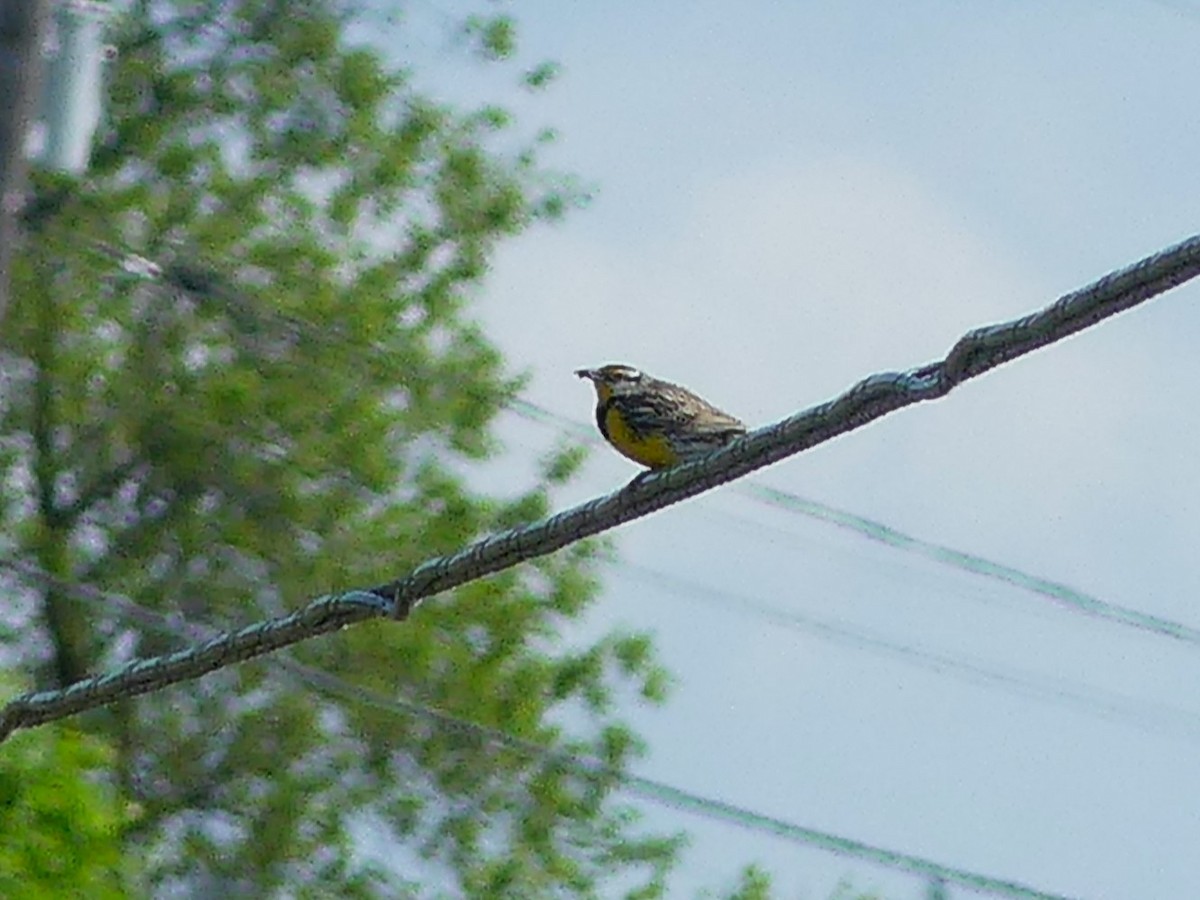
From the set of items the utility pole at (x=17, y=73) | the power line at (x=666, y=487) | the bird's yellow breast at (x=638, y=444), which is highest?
the bird's yellow breast at (x=638, y=444)

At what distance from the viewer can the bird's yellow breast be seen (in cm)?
746

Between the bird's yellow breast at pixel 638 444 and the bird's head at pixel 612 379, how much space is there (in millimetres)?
170

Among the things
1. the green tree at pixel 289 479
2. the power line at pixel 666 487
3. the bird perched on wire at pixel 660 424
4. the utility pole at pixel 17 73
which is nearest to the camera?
the utility pole at pixel 17 73

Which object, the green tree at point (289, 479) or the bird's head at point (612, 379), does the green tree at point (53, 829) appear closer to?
the bird's head at point (612, 379)

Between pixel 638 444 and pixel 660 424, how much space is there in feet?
0.44

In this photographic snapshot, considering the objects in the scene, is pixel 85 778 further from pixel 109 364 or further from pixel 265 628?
pixel 109 364

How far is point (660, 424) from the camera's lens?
748cm

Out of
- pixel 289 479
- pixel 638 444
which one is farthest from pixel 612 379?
pixel 289 479

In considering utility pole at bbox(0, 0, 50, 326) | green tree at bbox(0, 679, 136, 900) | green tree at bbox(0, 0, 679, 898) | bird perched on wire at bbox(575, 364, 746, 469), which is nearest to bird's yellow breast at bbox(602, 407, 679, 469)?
bird perched on wire at bbox(575, 364, 746, 469)

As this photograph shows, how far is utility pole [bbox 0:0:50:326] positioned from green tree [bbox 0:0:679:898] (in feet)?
53.1

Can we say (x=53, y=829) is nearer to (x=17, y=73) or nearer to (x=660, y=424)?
(x=660, y=424)

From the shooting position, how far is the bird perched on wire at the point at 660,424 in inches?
289

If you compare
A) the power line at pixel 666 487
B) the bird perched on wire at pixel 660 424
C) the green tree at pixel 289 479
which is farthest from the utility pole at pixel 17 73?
the green tree at pixel 289 479

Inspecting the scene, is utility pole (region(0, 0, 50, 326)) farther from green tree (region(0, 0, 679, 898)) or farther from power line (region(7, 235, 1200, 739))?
green tree (region(0, 0, 679, 898))
